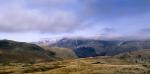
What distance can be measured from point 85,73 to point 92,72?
10.8ft

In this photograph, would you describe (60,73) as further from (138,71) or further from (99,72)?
(138,71)

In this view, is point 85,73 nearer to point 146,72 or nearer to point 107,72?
point 107,72

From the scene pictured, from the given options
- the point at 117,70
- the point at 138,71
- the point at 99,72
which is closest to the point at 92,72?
the point at 99,72

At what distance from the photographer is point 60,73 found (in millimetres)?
91188

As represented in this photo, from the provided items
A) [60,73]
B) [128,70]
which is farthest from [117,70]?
[60,73]

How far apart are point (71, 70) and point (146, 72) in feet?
78.7

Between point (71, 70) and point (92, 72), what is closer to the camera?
point (92, 72)

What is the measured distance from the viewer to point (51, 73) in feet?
305

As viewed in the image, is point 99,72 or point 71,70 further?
point 71,70

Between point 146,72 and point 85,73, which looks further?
point 146,72

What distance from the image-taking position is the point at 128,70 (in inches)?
3617

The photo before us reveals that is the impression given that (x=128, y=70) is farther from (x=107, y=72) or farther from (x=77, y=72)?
(x=77, y=72)

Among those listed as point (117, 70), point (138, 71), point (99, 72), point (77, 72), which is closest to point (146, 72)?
point (138, 71)

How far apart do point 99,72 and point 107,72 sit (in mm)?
2474
